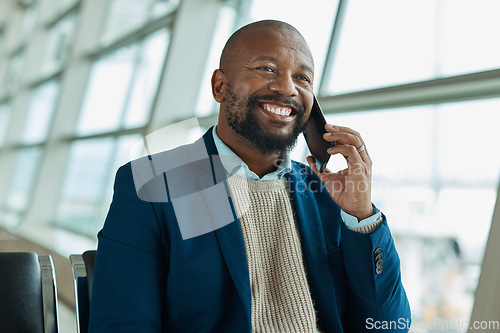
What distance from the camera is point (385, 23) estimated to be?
2684 mm

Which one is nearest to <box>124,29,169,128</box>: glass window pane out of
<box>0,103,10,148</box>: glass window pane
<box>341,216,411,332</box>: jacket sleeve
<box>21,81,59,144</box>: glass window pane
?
<box>21,81,59,144</box>: glass window pane

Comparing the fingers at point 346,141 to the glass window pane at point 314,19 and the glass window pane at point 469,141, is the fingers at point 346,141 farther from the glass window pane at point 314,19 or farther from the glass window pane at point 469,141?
the glass window pane at point 314,19

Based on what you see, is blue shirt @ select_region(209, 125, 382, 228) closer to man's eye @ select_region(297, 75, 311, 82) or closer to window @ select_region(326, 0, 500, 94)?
man's eye @ select_region(297, 75, 311, 82)

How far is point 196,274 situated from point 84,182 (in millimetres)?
5676


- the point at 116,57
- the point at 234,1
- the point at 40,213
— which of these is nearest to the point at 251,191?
the point at 234,1

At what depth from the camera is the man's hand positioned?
1.50m

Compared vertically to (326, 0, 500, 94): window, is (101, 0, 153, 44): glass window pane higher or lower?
higher

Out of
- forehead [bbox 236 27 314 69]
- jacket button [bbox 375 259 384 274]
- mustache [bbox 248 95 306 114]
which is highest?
forehead [bbox 236 27 314 69]

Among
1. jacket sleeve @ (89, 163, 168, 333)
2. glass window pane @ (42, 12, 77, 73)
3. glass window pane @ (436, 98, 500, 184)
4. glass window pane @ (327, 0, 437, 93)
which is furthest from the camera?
glass window pane @ (42, 12, 77, 73)

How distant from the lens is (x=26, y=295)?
1.49 metres

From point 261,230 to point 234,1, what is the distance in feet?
9.92

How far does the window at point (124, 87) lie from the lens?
513cm

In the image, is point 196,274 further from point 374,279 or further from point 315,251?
point 374,279

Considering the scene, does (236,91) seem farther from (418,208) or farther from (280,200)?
(418,208)
